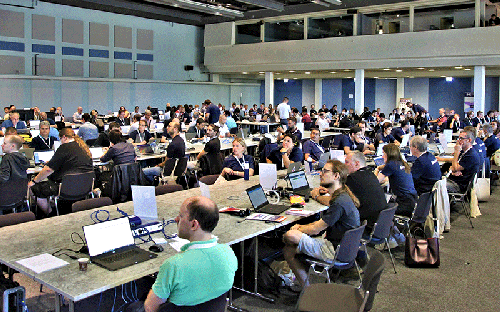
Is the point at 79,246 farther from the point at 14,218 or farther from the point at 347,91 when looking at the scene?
the point at 347,91

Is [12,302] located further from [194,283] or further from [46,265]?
[194,283]

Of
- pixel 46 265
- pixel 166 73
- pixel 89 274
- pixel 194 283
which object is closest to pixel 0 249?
pixel 46 265

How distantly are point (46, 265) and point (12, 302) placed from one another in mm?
289

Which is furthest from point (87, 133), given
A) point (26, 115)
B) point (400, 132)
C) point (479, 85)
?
point (479, 85)

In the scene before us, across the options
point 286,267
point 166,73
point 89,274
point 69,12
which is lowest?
point 286,267

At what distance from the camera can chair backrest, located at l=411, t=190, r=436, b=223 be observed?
607cm

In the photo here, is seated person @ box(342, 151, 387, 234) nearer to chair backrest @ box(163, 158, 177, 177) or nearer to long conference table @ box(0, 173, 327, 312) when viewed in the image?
long conference table @ box(0, 173, 327, 312)

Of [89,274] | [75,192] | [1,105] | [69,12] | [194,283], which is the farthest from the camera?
[69,12]

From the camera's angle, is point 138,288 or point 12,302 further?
point 138,288

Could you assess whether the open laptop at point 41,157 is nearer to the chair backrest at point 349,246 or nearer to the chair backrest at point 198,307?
the chair backrest at point 349,246

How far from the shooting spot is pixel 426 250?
18.9 ft

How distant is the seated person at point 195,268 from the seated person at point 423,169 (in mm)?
4832

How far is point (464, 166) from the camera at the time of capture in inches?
318

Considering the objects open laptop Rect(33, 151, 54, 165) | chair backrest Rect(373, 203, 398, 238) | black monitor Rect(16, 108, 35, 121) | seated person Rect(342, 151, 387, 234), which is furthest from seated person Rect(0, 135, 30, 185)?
black monitor Rect(16, 108, 35, 121)
